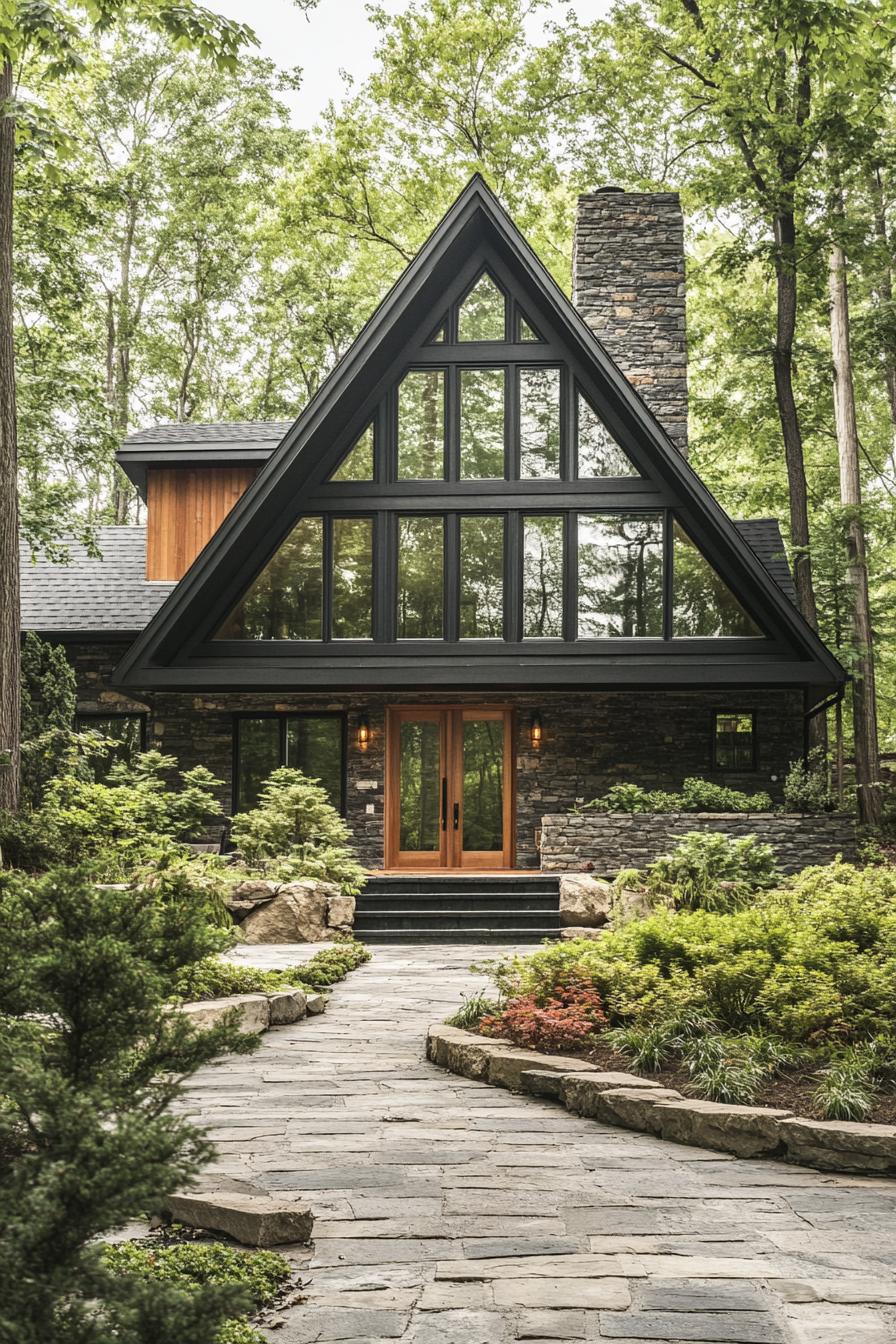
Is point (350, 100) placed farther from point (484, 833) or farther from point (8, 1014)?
point (8, 1014)

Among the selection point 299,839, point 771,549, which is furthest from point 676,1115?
point 771,549

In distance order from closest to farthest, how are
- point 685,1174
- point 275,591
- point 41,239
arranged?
point 685,1174 → point 41,239 → point 275,591

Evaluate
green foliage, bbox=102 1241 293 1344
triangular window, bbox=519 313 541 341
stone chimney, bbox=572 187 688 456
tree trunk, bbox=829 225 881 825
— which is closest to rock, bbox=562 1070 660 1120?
green foliage, bbox=102 1241 293 1344

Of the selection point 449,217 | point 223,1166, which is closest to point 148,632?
point 449,217

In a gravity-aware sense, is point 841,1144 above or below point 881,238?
below

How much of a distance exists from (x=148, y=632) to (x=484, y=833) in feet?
17.6

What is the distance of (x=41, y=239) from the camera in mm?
14945

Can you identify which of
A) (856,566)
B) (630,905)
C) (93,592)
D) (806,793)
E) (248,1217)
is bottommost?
(630,905)

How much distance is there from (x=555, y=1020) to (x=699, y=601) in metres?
9.91

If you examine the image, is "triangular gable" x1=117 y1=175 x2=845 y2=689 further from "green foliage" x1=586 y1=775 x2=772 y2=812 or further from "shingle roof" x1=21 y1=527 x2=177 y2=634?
"shingle roof" x1=21 y1=527 x2=177 y2=634

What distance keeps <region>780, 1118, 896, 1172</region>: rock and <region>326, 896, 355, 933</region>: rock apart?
8.10 m

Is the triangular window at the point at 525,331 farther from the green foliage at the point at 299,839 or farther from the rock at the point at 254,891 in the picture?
the rock at the point at 254,891

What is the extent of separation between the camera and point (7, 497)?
40.7ft

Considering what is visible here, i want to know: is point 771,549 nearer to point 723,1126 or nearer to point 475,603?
point 475,603
